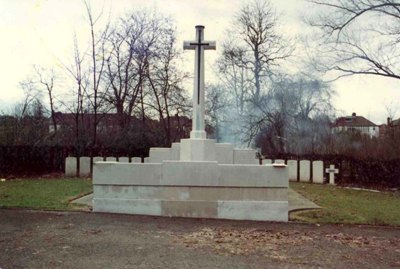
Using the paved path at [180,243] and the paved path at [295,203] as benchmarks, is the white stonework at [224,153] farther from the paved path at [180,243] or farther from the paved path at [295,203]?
the paved path at [180,243]

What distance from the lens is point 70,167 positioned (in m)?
19.5

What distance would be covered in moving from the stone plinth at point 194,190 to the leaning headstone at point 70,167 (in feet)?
33.8

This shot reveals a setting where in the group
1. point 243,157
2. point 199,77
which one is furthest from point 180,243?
point 243,157

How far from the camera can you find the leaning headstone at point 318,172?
19.8 meters

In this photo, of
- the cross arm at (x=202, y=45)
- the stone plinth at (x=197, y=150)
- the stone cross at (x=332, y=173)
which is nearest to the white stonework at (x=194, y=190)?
the stone plinth at (x=197, y=150)

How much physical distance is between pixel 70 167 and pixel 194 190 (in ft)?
37.0

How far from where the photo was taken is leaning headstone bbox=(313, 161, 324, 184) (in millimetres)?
19812

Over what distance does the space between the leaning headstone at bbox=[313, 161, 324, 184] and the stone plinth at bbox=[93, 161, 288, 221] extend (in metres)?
10.8

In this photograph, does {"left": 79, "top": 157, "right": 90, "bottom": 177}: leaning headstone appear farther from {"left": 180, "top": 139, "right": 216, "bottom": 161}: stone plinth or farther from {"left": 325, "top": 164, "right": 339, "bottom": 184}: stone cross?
{"left": 325, "top": 164, "right": 339, "bottom": 184}: stone cross

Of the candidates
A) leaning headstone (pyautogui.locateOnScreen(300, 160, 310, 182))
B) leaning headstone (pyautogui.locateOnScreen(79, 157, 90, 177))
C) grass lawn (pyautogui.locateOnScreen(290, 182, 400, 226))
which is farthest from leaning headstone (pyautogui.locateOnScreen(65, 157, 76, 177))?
grass lawn (pyautogui.locateOnScreen(290, 182, 400, 226))

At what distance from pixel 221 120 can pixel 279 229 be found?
27.8 m

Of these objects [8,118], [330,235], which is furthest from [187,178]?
[8,118]

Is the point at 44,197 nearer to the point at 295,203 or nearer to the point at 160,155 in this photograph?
the point at 160,155

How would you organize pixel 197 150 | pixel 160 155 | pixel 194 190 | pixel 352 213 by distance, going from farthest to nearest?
1. pixel 160 155
2. pixel 197 150
3. pixel 352 213
4. pixel 194 190
